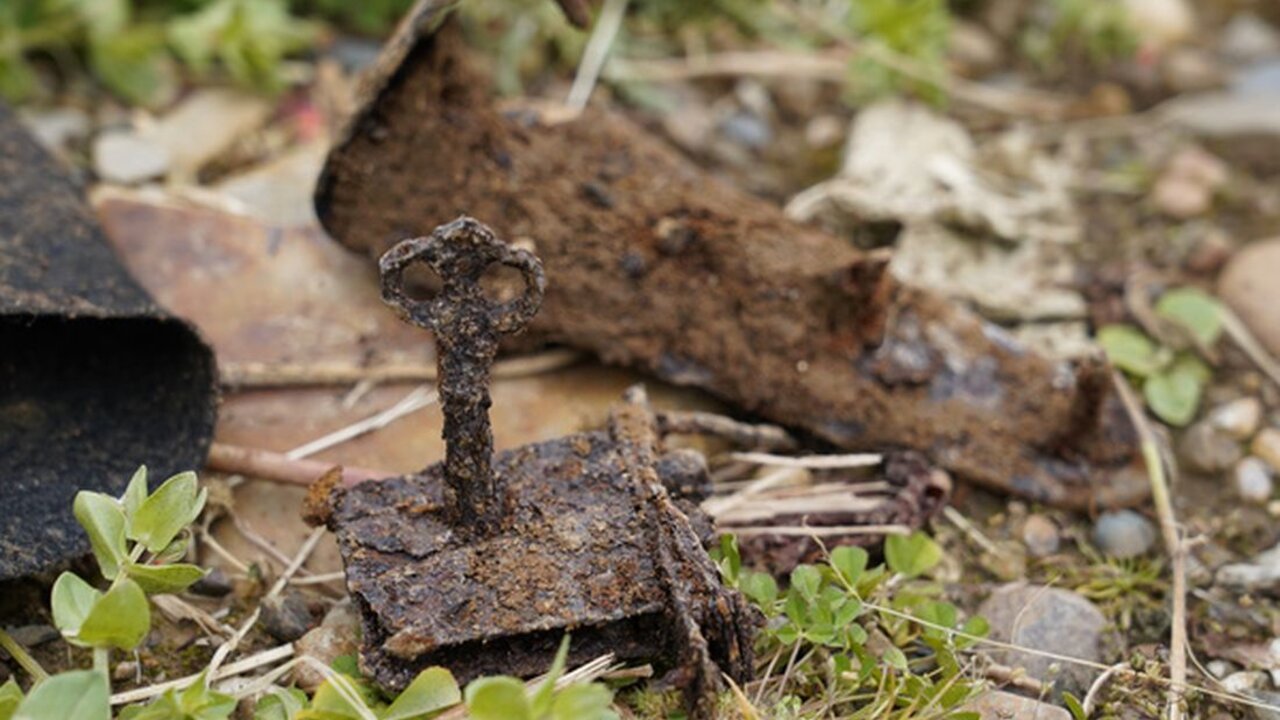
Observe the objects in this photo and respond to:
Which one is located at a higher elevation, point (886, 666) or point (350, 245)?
point (350, 245)

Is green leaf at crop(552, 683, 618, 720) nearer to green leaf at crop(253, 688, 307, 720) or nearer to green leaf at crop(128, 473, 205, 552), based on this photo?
green leaf at crop(253, 688, 307, 720)

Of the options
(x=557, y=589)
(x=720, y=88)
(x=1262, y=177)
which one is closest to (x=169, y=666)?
(x=557, y=589)

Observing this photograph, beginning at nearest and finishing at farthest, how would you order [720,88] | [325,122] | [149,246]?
[149,246] → [325,122] → [720,88]

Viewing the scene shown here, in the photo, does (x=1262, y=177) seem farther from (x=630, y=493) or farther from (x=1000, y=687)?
(x=630, y=493)

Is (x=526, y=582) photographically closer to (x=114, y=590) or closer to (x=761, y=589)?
(x=761, y=589)

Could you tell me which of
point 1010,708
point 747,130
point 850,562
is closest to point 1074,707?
point 1010,708

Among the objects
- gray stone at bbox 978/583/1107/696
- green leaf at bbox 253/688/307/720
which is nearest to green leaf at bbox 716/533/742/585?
gray stone at bbox 978/583/1107/696
